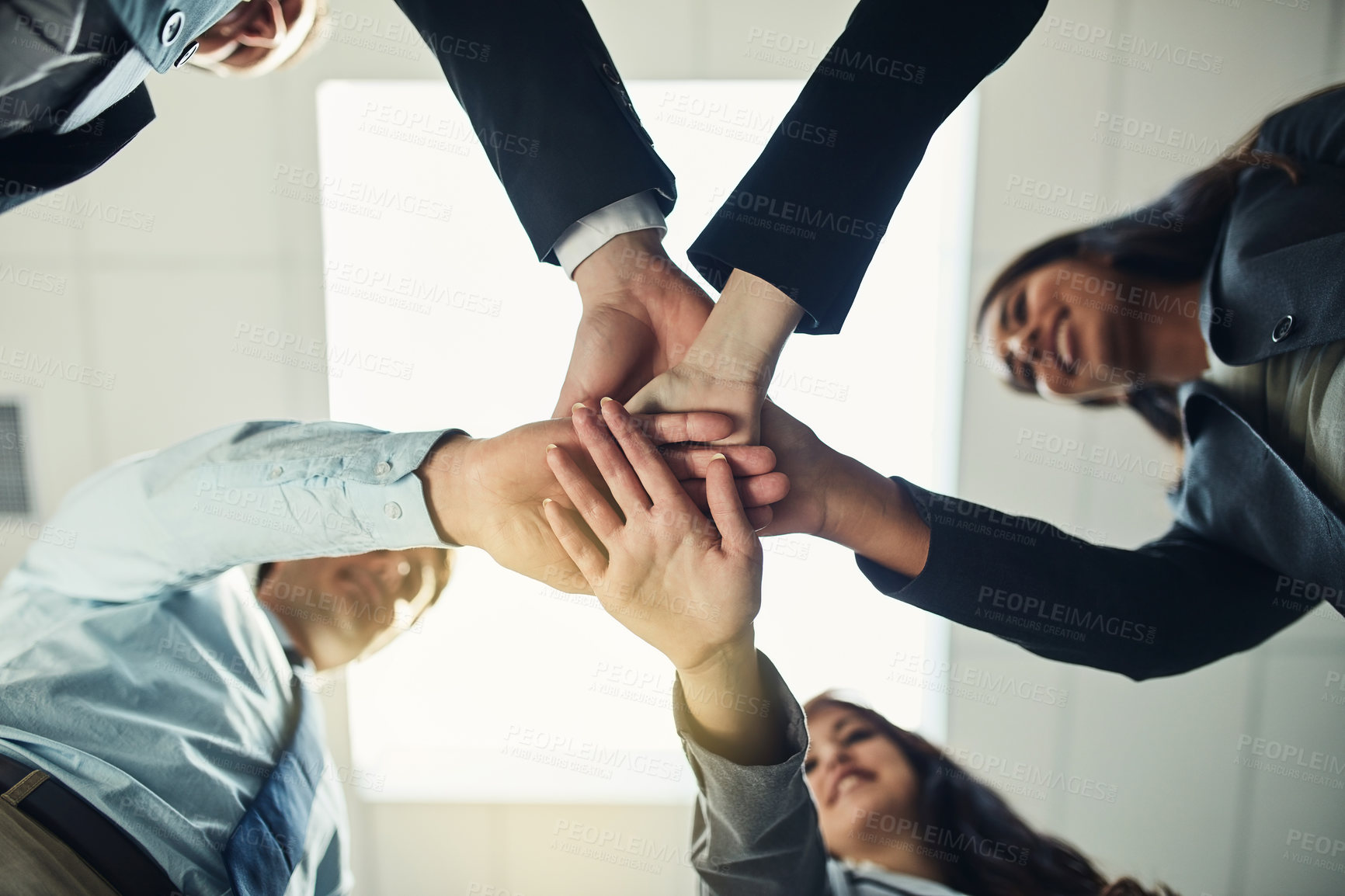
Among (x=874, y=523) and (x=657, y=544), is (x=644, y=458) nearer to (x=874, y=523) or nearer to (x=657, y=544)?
(x=657, y=544)

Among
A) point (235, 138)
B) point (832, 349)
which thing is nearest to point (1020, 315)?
point (832, 349)

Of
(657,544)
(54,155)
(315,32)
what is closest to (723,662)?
(657,544)

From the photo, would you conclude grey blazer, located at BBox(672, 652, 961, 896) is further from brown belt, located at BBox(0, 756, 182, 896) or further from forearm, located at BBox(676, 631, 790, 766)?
brown belt, located at BBox(0, 756, 182, 896)

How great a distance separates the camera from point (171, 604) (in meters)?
→ 1.01

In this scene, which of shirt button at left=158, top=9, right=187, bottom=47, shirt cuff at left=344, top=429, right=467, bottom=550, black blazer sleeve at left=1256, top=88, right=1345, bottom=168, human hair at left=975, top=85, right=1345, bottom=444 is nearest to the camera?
shirt button at left=158, top=9, right=187, bottom=47

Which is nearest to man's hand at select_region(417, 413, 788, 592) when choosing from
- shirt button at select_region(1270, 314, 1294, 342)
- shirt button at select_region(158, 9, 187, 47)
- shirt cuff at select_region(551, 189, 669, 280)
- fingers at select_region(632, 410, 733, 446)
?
fingers at select_region(632, 410, 733, 446)

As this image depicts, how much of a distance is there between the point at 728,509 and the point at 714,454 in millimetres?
63

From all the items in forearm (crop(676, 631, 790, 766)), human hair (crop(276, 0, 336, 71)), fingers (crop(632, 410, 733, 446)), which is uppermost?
human hair (crop(276, 0, 336, 71))

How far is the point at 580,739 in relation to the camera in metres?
1.84

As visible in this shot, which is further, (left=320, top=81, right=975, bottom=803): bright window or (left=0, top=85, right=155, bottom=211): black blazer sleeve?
(left=320, top=81, right=975, bottom=803): bright window

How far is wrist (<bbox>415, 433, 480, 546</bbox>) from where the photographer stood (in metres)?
0.80

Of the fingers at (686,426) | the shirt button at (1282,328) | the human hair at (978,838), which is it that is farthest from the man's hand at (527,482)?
the human hair at (978,838)

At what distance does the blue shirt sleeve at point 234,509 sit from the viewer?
80 centimetres

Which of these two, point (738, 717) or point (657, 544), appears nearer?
point (657, 544)
